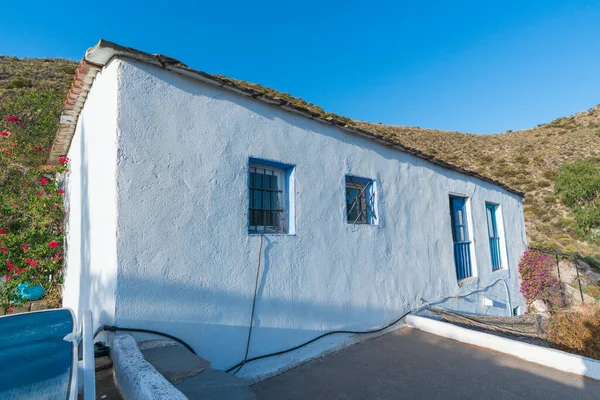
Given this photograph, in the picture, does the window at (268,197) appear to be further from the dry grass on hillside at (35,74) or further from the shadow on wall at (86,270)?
the dry grass on hillside at (35,74)

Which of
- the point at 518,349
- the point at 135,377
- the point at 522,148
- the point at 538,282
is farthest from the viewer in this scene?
the point at 522,148

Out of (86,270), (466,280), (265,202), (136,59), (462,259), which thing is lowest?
(466,280)

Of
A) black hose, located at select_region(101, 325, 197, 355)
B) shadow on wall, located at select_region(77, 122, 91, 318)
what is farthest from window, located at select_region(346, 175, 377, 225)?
shadow on wall, located at select_region(77, 122, 91, 318)

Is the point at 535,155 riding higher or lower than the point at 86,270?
higher

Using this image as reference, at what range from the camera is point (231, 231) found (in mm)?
3779

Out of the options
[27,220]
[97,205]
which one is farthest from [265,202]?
[27,220]

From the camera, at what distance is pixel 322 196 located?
4.85 meters

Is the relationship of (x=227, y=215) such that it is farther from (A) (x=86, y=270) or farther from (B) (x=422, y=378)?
(B) (x=422, y=378)

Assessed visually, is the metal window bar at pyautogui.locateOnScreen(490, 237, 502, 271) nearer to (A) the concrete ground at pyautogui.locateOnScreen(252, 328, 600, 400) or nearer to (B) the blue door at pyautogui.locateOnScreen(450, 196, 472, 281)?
(B) the blue door at pyautogui.locateOnScreen(450, 196, 472, 281)

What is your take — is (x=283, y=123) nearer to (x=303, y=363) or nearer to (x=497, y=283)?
(x=303, y=363)

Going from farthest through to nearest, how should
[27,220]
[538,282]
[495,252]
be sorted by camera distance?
[538,282] < [495,252] < [27,220]

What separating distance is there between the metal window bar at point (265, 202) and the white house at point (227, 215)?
2cm

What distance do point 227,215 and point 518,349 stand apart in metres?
4.35

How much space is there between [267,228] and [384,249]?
91.5 inches
